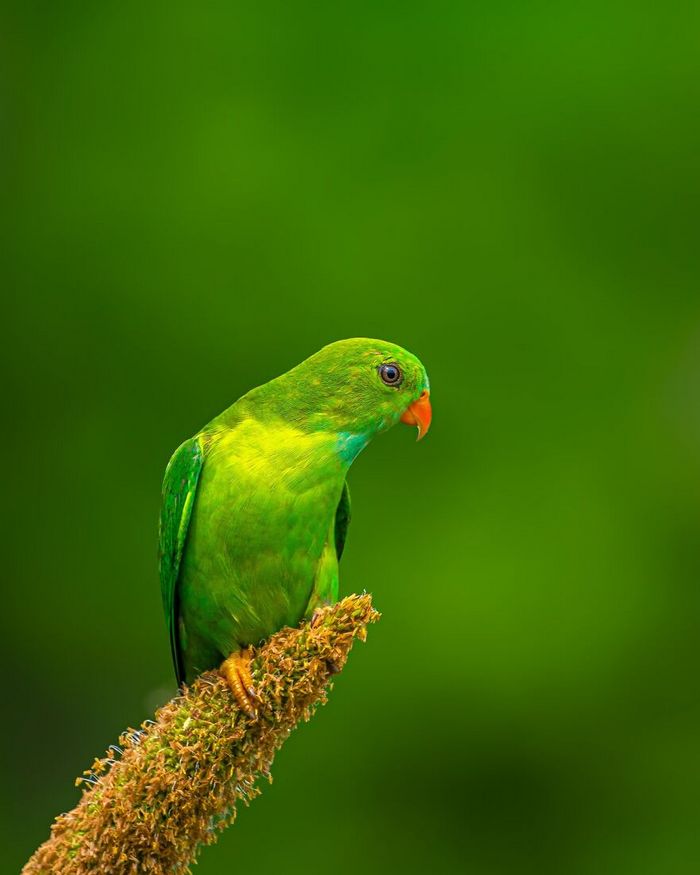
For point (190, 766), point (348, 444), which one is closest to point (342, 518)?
point (348, 444)

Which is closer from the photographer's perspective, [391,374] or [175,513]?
[391,374]

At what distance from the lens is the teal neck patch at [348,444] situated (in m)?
3.14

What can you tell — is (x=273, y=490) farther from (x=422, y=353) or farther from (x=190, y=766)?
(x=422, y=353)

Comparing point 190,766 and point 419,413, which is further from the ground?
point 419,413

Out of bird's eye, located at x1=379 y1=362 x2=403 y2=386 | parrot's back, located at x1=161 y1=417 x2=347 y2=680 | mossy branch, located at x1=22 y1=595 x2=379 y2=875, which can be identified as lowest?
mossy branch, located at x1=22 y1=595 x2=379 y2=875

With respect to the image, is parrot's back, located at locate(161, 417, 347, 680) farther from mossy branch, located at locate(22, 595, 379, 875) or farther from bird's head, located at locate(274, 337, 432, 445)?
mossy branch, located at locate(22, 595, 379, 875)

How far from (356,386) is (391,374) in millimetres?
103

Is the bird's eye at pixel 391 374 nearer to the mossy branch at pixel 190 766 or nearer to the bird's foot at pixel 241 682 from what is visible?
the mossy branch at pixel 190 766

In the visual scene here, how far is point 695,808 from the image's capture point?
24.0ft

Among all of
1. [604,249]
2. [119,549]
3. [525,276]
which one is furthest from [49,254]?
[604,249]

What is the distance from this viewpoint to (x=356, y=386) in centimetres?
308

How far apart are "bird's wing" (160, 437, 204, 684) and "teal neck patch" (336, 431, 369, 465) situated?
1.48ft

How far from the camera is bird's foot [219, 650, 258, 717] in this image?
8.95ft

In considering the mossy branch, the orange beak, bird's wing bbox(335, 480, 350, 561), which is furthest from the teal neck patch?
the mossy branch
